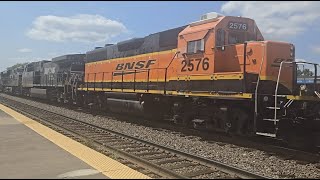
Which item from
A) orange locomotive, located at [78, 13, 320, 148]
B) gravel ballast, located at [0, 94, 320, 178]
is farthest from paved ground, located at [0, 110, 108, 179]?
orange locomotive, located at [78, 13, 320, 148]

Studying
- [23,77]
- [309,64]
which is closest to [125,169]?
[309,64]

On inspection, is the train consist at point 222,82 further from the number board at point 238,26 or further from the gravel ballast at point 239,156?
the gravel ballast at point 239,156

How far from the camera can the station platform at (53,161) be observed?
6.74m

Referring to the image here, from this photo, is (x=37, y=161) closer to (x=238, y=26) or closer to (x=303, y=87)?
(x=303, y=87)

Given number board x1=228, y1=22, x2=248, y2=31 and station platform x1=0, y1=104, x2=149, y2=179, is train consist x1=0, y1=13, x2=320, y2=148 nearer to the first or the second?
number board x1=228, y1=22, x2=248, y2=31

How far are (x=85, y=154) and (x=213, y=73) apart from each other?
4886mm

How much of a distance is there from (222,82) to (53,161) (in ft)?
18.1

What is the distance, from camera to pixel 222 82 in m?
11.5

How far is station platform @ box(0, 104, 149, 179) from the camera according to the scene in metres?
6.74

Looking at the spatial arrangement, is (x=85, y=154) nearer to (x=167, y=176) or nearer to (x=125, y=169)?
(x=125, y=169)

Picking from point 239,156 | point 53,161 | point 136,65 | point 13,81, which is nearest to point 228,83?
point 239,156

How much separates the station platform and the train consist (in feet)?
13.9

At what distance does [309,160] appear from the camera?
879 centimetres

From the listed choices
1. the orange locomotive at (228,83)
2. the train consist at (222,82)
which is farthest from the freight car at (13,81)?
the orange locomotive at (228,83)
